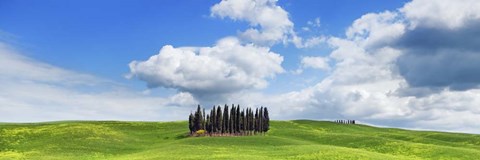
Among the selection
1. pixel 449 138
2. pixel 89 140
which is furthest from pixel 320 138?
pixel 89 140

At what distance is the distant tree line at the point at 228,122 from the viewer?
111562mm

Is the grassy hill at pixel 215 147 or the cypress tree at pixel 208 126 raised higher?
the cypress tree at pixel 208 126

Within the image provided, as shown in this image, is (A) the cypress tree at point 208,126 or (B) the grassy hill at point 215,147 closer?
(B) the grassy hill at point 215,147

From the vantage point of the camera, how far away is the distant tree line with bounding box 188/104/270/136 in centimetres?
11156

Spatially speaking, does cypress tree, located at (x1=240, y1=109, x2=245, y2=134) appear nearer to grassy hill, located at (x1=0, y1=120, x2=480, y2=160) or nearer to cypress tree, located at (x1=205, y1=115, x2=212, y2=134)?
grassy hill, located at (x1=0, y1=120, x2=480, y2=160)

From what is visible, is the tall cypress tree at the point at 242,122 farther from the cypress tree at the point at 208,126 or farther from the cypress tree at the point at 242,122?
the cypress tree at the point at 208,126

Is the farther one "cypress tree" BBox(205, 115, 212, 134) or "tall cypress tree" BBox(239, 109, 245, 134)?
"tall cypress tree" BBox(239, 109, 245, 134)

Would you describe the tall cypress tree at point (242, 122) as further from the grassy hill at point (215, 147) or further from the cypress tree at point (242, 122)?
the grassy hill at point (215, 147)

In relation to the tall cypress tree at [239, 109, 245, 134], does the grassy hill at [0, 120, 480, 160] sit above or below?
below

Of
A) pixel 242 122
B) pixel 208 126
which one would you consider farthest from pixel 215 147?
pixel 242 122

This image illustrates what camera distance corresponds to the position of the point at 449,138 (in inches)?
4441

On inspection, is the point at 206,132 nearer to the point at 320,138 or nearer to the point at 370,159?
the point at 320,138

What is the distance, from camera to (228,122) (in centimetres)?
11612

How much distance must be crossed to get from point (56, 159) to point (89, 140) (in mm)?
22753
